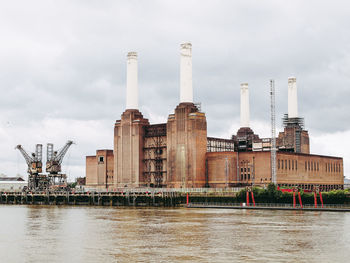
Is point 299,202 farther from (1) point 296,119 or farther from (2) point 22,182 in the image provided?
(2) point 22,182

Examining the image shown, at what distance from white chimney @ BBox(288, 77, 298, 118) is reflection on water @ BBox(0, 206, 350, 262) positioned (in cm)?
9260

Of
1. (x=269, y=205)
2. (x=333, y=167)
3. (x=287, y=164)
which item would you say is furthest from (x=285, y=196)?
(x=333, y=167)

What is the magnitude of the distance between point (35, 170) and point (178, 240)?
353 feet

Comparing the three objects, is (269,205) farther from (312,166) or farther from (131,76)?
(131,76)

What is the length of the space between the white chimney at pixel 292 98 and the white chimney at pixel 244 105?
486 inches

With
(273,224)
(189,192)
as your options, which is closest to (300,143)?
(189,192)

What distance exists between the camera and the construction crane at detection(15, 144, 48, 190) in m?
151

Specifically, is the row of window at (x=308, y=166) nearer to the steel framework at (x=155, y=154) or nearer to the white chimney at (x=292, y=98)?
the white chimney at (x=292, y=98)

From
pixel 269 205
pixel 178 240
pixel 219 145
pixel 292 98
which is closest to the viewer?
pixel 178 240

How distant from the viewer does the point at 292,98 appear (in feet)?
534

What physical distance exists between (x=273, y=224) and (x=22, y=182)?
Answer: 147 m

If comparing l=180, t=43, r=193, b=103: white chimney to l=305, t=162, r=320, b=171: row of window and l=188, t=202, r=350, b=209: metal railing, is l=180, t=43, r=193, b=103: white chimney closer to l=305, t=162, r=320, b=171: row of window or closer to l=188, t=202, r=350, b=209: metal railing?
l=188, t=202, r=350, b=209: metal railing

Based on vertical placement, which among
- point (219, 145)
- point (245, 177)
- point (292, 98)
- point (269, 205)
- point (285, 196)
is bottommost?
point (269, 205)

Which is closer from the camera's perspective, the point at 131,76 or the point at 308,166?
the point at 131,76
